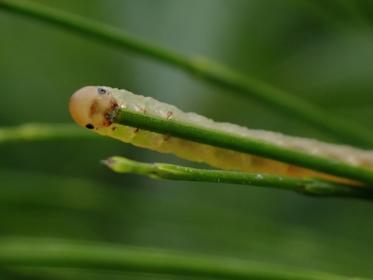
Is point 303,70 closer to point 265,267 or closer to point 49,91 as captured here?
point 49,91

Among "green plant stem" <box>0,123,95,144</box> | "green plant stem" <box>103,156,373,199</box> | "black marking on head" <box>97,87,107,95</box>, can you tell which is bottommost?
"green plant stem" <box>103,156,373,199</box>

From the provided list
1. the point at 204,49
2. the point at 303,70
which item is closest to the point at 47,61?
the point at 204,49

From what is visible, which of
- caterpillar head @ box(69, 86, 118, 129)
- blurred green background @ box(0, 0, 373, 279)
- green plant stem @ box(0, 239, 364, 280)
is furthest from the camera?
blurred green background @ box(0, 0, 373, 279)

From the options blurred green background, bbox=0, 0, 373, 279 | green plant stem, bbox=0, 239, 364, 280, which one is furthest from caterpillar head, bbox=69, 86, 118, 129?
blurred green background, bbox=0, 0, 373, 279

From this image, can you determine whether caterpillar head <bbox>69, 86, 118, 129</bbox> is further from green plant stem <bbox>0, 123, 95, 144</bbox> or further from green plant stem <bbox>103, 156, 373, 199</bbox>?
green plant stem <bbox>0, 123, 95, 144</bbox>

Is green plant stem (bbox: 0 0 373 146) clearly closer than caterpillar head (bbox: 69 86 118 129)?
No

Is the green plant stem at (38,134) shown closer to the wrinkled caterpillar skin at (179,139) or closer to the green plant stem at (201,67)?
the green plant stem at (201,67)
